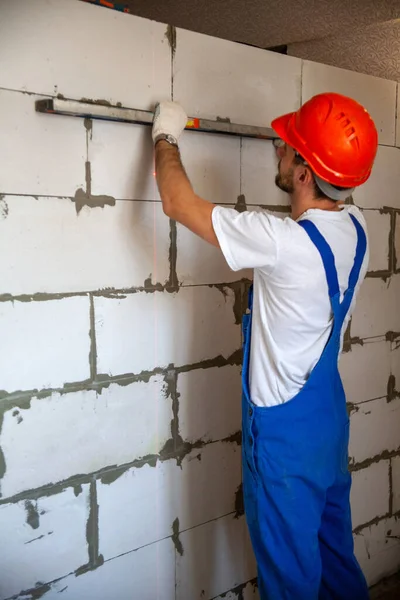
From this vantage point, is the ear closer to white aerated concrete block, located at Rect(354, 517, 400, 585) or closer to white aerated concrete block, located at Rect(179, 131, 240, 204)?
white aerated concrete block, located at Rect(179, 131, 240, 204)

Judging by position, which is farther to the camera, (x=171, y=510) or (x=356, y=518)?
(x=356, y=518)

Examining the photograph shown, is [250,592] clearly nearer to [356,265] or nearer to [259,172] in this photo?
[356,265]

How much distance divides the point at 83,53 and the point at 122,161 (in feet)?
1.03

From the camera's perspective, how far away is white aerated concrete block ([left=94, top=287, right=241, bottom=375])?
5.56 feet

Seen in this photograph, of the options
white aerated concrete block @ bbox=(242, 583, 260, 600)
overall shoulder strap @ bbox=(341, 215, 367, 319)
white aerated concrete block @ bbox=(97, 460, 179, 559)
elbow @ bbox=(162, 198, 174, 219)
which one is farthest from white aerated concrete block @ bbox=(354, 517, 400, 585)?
elbow @ bbox=(162, 198, 174, 219)

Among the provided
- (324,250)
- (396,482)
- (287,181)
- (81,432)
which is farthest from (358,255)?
(396,482)

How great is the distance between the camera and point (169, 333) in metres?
1.84

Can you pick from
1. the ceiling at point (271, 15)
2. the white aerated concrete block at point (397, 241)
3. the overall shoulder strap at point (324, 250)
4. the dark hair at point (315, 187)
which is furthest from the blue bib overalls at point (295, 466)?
the ceiling at point (271, 15)

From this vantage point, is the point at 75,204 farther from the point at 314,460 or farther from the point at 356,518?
the point at 356,518

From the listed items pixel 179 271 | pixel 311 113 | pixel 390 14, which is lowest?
pixel 179 271

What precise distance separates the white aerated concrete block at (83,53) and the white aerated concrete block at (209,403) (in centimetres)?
94

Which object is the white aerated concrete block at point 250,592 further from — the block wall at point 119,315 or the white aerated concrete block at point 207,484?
the white aerated concrete block at point 207,484

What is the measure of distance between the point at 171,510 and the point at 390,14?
2377mm

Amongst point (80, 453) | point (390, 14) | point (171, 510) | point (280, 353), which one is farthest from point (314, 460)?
point (390, 14)
